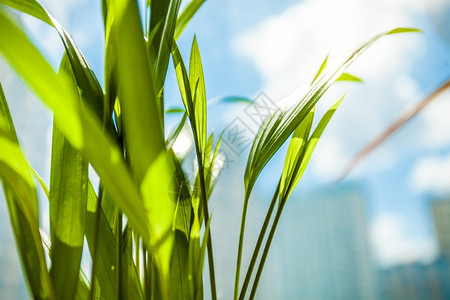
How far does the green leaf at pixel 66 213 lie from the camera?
12.3 inches

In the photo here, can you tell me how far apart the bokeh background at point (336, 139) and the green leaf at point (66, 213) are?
4.83 feet

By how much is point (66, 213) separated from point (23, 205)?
1.4 inches

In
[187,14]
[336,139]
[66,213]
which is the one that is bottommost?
[66,213]

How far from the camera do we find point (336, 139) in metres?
2.13

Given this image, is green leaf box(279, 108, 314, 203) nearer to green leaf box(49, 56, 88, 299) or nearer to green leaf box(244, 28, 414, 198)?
green leaf box(244, 28, 414, 198)

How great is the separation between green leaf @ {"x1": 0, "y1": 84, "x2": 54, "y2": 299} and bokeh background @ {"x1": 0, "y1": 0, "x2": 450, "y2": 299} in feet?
4.88

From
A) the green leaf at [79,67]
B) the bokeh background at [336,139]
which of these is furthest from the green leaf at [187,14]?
the bokeh background at [336,139]

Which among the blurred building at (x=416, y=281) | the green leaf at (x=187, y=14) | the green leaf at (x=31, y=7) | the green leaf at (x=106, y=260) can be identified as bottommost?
the blurred building at (x=416, y=281)

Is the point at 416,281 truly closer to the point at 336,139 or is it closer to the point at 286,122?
the point at 336,139

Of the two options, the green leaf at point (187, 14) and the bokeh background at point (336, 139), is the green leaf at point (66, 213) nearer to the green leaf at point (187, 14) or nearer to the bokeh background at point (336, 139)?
the green leaf at point (187, 14)

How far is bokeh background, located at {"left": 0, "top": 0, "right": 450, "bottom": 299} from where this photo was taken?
6.20 ft

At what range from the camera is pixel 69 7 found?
2.02 m

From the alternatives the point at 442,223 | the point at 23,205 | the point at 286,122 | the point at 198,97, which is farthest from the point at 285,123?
the point at 442,223

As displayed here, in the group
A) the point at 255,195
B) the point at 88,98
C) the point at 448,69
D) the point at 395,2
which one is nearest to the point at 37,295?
the point at 88,98
